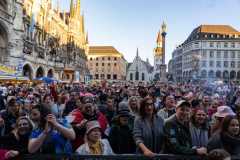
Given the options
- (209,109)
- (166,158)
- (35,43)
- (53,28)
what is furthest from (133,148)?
(53,28)

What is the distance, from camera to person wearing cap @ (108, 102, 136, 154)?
239 inches

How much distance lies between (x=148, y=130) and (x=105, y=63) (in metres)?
139

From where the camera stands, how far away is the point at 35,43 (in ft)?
162

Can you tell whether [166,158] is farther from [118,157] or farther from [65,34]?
[65,34]

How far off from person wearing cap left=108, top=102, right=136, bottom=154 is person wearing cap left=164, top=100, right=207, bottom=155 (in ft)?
3.20

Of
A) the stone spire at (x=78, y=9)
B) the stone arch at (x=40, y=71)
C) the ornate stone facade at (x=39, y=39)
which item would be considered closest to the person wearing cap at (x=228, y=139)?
the ornate stone facade at (x=39, y=39)

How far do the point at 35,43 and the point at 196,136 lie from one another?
4608 centimetres

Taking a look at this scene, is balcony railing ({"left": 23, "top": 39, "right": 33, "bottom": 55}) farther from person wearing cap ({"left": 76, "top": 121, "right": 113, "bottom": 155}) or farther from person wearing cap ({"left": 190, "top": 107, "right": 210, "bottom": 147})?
person wearing cap ({"left": 76, "top": 121, "right": 113, "bottom": 155})

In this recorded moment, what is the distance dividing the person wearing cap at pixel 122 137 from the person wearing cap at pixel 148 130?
51 centimetres

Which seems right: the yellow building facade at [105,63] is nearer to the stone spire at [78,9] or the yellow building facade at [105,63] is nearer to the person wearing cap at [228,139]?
the stone spire at [78,9]

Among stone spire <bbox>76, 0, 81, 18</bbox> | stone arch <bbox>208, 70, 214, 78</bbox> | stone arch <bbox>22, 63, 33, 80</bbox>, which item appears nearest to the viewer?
stone arch <bbox>22, 63, 33, 80</bbox>

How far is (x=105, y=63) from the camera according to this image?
144 m

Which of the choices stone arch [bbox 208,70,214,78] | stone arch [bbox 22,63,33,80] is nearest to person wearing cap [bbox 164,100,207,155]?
stone arch [bbox 22,63,33,80]

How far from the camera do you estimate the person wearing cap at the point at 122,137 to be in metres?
6.07
